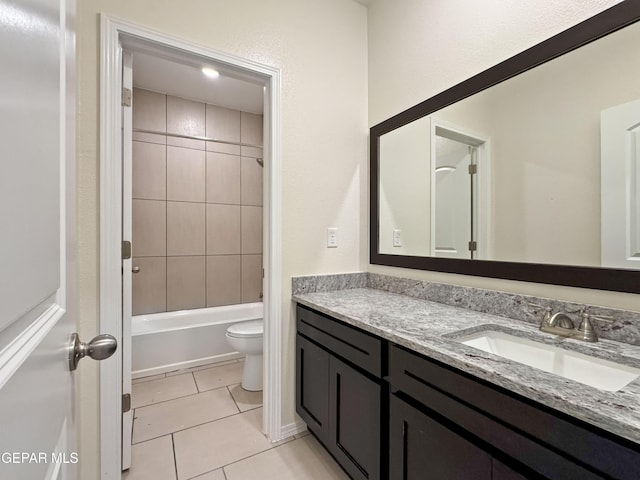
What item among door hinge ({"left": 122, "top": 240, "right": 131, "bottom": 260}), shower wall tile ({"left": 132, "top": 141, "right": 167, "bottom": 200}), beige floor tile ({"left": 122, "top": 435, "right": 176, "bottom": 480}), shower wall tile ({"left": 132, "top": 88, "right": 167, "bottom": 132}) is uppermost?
shower wall tile ({"left": 132, "top": 88, "right": 167, "bottom": 132})

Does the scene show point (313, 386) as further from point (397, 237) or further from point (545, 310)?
point (545, 310)

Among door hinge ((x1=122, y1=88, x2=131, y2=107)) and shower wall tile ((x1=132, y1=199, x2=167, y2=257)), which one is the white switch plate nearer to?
door hinge ((x1=122, y1=88, x2=131, y2=107))

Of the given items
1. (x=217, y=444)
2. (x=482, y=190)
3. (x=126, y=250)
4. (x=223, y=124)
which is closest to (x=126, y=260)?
(x=126, y=250)

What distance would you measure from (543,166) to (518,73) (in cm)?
42

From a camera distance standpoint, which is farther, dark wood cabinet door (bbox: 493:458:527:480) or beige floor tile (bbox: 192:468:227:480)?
beige floor tile (bbox: 192:468:227:480)

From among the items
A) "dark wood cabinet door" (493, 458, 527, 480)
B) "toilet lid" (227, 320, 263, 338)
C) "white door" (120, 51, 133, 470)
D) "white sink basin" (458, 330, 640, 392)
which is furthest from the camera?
"toilet lid" (227, 320, 263, 338)

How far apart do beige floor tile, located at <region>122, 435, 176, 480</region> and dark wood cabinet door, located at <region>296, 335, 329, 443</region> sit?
Answer: 0.70 metres

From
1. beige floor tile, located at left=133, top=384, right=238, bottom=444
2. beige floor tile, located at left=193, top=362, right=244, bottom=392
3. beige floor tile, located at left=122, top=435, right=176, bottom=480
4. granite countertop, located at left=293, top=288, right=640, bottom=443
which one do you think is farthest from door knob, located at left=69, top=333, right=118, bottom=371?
beige floor tile, located at left=193, top=362, right=244, bottom=392

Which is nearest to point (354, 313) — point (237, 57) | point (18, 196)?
point (18, 196)

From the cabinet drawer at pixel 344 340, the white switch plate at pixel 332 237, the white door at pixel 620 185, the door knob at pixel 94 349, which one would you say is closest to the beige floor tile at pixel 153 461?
the cabinet drawer at pixel 344 340

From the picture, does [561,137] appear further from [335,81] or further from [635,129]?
[335,81]

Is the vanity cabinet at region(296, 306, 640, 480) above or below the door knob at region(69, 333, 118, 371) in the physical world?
below

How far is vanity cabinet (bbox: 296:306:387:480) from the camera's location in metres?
1.17

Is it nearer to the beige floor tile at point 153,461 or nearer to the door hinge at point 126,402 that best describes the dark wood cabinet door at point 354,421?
the beige floor tile at point 153,461
